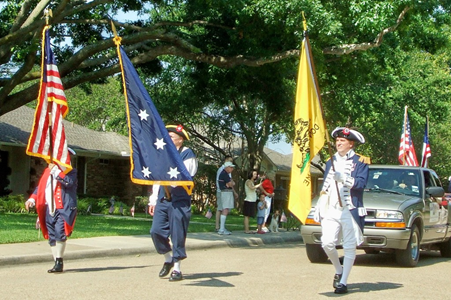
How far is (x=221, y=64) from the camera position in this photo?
1816 centimetres

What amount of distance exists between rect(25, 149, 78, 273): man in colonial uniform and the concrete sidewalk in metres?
1.21

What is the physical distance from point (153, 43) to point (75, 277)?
13105mm

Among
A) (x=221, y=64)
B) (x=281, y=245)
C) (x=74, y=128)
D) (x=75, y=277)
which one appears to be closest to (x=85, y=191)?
(x=74, y=128)

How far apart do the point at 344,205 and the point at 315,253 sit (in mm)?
3628

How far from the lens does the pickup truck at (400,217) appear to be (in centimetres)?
1086

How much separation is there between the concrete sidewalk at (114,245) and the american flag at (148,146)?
3354mm

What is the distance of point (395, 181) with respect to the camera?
40.3ft

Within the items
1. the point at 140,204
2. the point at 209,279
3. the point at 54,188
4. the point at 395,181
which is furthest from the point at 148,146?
the point at 140,204

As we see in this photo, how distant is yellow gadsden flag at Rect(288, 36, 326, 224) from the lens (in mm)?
7871

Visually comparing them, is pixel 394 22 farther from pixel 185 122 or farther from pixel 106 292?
pixel 185 122

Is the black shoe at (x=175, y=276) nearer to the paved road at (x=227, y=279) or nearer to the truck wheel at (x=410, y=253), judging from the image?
the paved road at (x=227, y=279)

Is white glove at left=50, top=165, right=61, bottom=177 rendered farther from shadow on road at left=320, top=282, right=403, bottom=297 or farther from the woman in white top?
the woman in white top

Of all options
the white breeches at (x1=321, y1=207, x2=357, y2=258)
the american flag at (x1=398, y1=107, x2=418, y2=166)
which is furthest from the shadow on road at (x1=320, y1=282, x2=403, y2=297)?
the american flag at (x1=398, y1=107, x2=418, y2=166)

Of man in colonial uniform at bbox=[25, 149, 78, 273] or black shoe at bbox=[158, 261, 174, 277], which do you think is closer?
black shoe at bbox=[158, 261, 174, 277]
